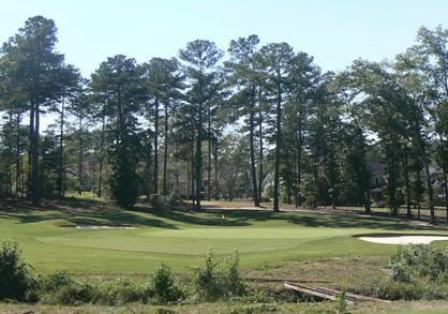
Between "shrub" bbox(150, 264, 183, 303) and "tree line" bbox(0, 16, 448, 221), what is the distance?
49.5m

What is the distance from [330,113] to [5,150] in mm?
38277

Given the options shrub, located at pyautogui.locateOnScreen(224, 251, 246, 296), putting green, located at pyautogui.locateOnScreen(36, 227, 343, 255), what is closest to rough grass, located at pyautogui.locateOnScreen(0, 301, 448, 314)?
shrub, located at pyautogui.locateOnScreen(224, 251, 246, 296)

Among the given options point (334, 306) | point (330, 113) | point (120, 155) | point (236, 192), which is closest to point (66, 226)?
point (120, 155)

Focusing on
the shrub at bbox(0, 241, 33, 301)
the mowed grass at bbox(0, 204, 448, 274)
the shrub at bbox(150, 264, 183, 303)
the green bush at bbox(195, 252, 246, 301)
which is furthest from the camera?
the mowed grass at bbox(0, 204, 448, 274)

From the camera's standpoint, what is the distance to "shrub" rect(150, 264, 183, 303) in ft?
58.7

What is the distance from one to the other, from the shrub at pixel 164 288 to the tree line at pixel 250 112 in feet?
162

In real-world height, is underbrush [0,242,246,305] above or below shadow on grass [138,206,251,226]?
below

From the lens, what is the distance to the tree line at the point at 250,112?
215 feet

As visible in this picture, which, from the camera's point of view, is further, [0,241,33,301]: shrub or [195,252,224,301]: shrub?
[0,241,33,301]: shrub

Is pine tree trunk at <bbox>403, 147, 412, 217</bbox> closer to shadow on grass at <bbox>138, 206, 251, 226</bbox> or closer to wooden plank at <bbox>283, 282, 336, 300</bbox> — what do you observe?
shadow on grass at <bbox>138, 206, 251, 226</bbox>

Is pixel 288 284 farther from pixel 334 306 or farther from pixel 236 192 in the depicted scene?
pixel 236 192

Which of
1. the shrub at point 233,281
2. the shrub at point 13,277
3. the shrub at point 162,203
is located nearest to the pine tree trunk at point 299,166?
the shrub at point 162,203

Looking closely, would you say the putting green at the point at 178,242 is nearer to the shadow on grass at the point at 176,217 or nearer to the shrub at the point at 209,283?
the shrub at the point at 209,283

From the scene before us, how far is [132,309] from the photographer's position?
15.6 metres
